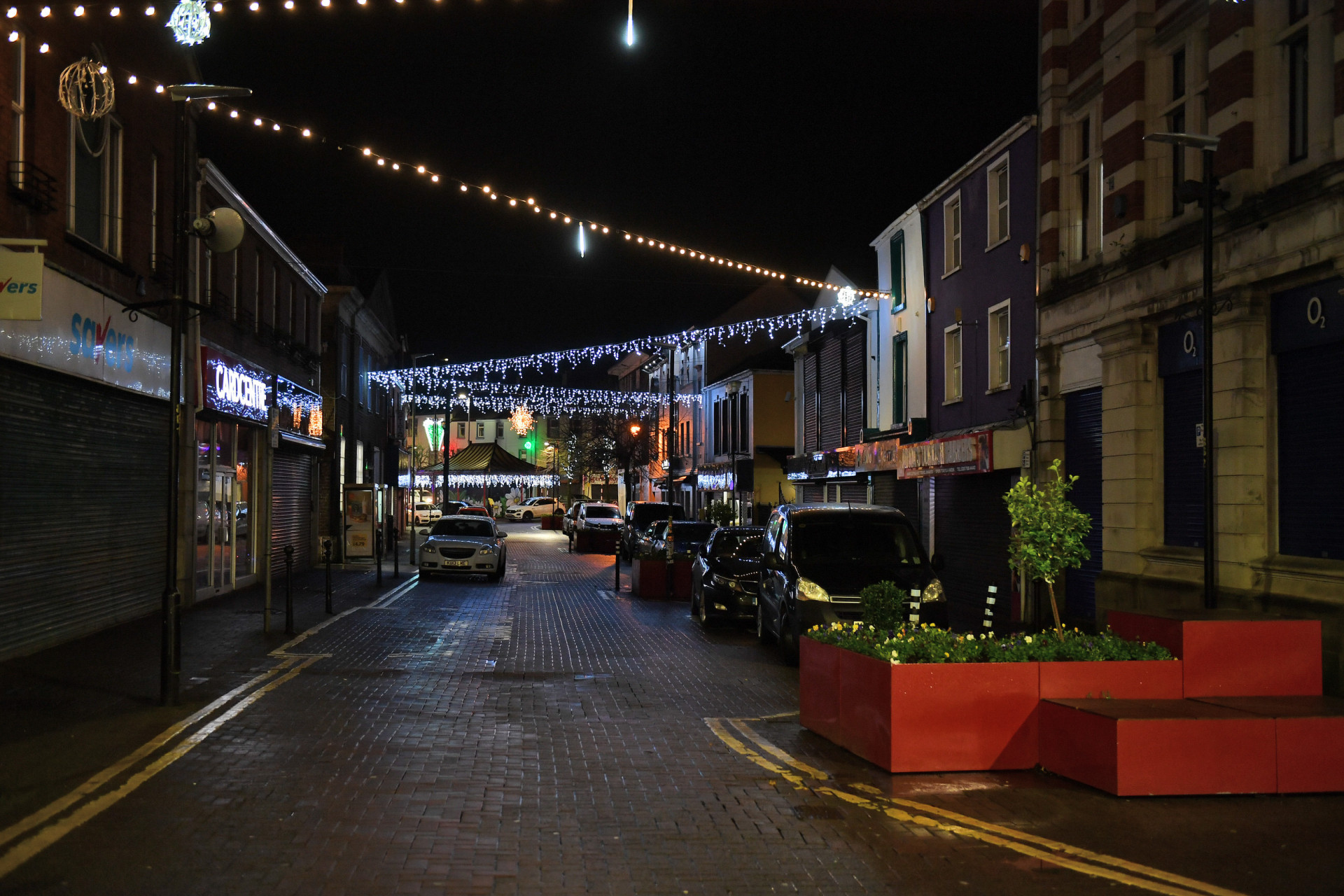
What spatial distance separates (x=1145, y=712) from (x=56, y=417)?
40.7 ft

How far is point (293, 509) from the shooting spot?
94.3ft

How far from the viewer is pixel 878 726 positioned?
8430mm

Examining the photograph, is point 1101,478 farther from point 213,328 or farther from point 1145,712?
point 213,328

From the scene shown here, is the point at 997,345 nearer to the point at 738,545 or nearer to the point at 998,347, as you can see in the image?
the point at 998,347

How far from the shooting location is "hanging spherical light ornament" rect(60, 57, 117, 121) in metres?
12.5

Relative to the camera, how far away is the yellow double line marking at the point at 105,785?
6.26 metres

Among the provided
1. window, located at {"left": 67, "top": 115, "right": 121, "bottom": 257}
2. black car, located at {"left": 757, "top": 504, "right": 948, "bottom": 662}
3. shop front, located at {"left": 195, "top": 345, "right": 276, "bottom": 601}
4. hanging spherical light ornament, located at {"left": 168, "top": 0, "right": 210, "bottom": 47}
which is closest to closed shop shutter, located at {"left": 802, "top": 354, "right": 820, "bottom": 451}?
shop front, located at {"left": 195, "top": 345, "right": 276, "bottom": 601}

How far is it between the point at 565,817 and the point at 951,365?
60.2 feet

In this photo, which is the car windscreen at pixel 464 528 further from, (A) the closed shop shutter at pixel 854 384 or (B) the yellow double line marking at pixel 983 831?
(B) the yellow double line marking at pixel 983 831

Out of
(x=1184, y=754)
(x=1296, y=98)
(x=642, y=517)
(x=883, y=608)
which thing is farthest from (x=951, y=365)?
(x=1184, y=754)

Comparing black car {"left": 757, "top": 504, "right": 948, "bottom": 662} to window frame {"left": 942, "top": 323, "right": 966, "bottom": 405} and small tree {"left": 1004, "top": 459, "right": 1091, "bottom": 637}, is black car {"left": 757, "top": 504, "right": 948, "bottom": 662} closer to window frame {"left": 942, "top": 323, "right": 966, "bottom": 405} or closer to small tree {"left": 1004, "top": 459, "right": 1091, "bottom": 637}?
small tree {"left": 1004, "top": 459, "right": 1091, "bottom": 637}

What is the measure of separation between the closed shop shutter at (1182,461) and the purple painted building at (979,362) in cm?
353

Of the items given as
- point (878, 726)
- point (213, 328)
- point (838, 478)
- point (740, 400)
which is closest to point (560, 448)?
point (740, 400)

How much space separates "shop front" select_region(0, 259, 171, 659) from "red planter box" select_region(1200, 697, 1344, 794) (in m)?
10.9
